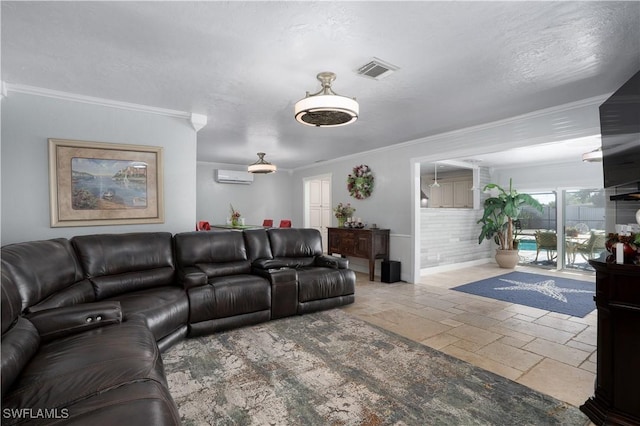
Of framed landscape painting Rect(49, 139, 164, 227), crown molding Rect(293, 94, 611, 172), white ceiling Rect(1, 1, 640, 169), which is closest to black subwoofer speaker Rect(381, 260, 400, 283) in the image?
crown molding Rect(293, 94, 611, 172)

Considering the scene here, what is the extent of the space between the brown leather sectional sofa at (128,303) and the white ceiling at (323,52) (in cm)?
155

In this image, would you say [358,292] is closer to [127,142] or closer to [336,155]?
[336,155]

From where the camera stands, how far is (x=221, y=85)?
308cm

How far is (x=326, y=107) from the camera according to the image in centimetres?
252

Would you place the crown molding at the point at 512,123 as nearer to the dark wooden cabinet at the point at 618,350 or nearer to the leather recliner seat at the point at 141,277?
the dark wooden cabinet at the point at 618,350

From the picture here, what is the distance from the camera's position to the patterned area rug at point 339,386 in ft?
6.15

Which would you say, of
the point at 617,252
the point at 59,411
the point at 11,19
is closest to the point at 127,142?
the point at 11,19

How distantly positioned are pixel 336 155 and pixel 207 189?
11.6 feet

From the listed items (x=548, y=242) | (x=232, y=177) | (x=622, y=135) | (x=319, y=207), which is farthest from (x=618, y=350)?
(x=232, y=177)

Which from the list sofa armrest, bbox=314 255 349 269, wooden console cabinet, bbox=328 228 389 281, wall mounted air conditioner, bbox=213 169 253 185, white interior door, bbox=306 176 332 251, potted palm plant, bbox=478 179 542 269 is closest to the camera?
sofa armrest, bbox=314 255 349 269

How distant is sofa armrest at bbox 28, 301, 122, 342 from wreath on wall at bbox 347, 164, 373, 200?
4.96 meters

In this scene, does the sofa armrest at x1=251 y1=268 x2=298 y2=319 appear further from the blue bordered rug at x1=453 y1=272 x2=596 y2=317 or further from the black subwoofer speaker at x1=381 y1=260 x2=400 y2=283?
the blue bordered rug at x1=453 y1=272 x2=596 y2=317

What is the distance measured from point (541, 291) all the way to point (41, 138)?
22.6 ft

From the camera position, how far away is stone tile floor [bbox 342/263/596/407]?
2393 millimetres
